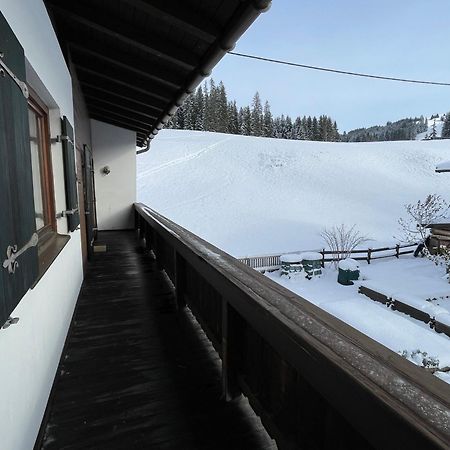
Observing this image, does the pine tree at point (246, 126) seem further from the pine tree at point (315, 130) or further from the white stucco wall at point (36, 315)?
the white stucco wall at point (36, 315)

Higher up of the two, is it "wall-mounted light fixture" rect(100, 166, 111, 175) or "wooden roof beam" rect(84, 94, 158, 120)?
"wooden roof beam" rect(84, 94, 158, 120)

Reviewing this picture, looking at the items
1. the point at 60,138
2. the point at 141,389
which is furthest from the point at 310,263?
the point at 141,389

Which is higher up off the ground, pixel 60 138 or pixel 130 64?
pixel 130 64

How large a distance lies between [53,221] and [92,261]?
257 cm

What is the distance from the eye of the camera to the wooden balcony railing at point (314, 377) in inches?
25.4

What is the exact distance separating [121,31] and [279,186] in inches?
856

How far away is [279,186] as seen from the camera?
24031 mm

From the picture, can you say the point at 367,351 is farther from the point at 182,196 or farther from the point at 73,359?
the point at 182,196

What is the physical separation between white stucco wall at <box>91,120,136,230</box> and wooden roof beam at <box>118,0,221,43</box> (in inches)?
215

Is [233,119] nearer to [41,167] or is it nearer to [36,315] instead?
[41,167]

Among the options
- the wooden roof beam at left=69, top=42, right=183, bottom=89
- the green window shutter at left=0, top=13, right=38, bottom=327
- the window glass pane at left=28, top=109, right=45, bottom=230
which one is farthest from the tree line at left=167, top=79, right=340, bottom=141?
the green window shutter at left=0, top=13, right=38, bottom=327

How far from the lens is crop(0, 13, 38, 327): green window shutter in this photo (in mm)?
1000

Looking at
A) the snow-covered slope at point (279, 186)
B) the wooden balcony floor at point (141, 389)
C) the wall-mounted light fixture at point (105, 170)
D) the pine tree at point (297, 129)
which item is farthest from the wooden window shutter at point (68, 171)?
the pine tree at point (297, 129)

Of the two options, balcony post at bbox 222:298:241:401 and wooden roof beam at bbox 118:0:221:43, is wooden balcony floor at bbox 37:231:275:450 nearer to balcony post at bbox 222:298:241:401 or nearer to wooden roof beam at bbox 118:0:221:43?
balcony post at bbox 222:298:241:401
